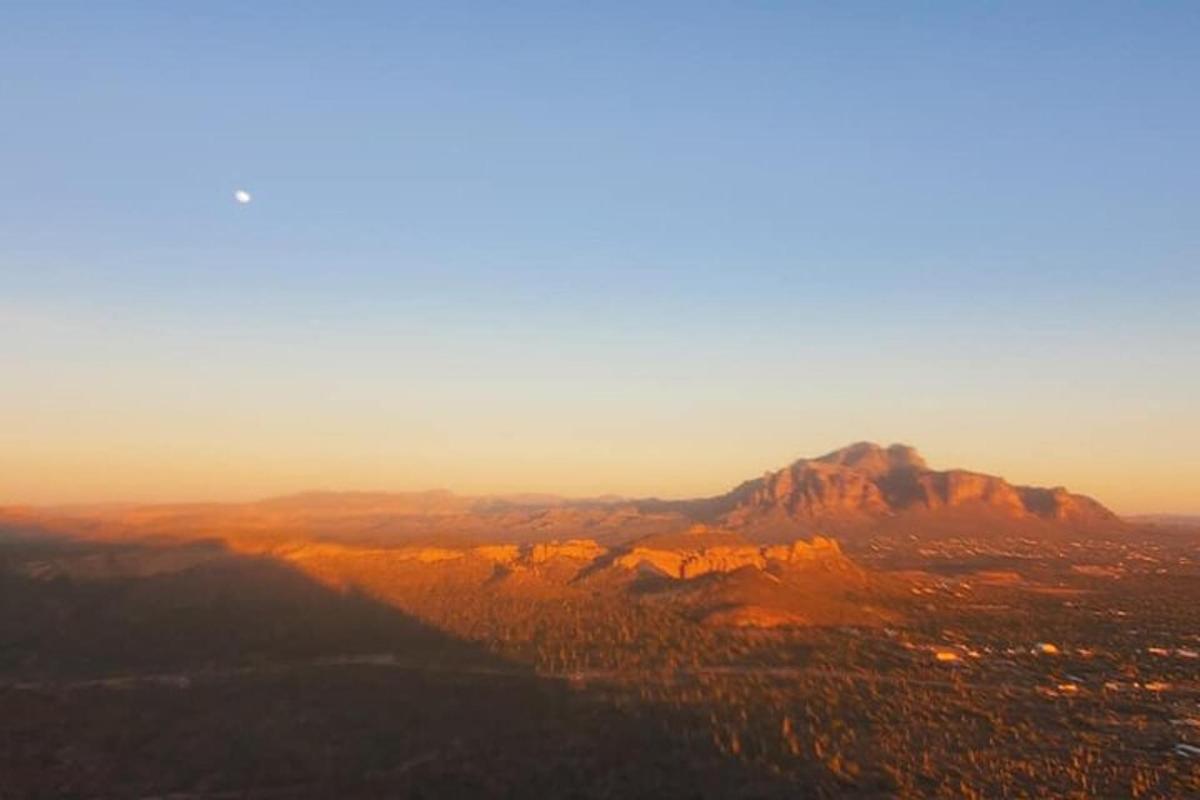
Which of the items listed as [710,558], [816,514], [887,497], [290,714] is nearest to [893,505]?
[887,497]

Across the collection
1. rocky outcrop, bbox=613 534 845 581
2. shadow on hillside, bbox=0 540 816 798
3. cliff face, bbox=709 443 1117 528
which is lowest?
shadow on hillside, bbox=0 540 816 798

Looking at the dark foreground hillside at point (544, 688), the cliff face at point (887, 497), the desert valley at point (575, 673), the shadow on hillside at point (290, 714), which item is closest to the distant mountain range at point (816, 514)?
the cliff face at point (887, 497)

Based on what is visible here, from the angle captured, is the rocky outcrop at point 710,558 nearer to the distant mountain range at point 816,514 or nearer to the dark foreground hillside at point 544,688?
the dark foreground hillside at point 544,688

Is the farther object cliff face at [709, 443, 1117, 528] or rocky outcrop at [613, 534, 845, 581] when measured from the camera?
cliff face at [709, 443, 1117, 528]

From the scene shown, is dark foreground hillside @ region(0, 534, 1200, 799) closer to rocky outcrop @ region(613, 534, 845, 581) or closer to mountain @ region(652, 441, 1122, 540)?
rocky outcrop @ region(613, 534, 845, 581)

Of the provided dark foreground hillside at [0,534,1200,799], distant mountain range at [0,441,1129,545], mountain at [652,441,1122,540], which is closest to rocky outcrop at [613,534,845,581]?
dark foreground hillside at [0,534,1200,799]
